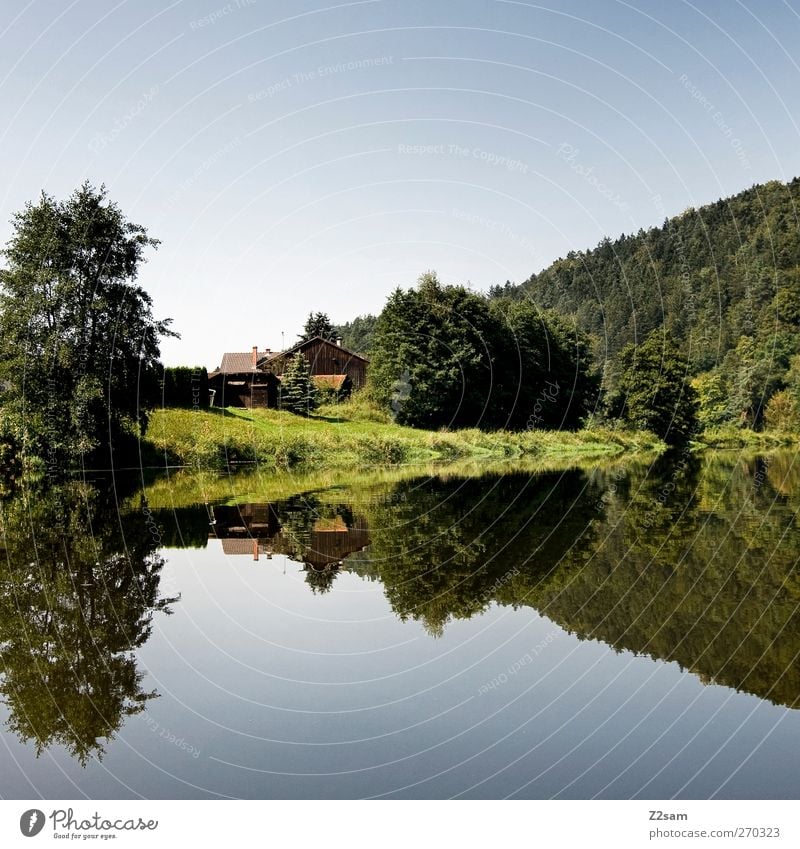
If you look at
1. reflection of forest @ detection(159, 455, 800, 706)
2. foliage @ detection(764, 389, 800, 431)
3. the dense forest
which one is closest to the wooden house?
the dense forest

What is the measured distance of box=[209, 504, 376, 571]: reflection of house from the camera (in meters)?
14.8

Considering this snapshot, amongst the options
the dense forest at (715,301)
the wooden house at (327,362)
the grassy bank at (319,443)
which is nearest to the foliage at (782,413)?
the dense forest at (715,301)

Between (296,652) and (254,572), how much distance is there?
4.45 m

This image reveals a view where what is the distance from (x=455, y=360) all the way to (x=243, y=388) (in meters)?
17.3

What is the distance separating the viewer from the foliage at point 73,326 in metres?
32.2

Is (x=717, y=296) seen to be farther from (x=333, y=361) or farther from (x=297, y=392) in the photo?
(x=297, y=392)

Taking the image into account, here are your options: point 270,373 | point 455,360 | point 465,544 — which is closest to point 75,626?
point 465,544

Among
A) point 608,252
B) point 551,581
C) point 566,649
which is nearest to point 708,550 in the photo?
point 551,581

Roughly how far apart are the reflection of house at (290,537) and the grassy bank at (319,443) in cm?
1833

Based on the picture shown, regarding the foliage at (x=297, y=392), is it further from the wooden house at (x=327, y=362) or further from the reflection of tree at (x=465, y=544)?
the reflection of tree at (x=465, y=544)

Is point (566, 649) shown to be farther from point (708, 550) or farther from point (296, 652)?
point (708, 550)

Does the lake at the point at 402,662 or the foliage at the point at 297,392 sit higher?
the foliage at the point at 297,392

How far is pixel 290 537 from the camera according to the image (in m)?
16.7

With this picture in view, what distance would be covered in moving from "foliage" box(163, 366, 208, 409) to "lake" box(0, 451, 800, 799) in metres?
33.6
